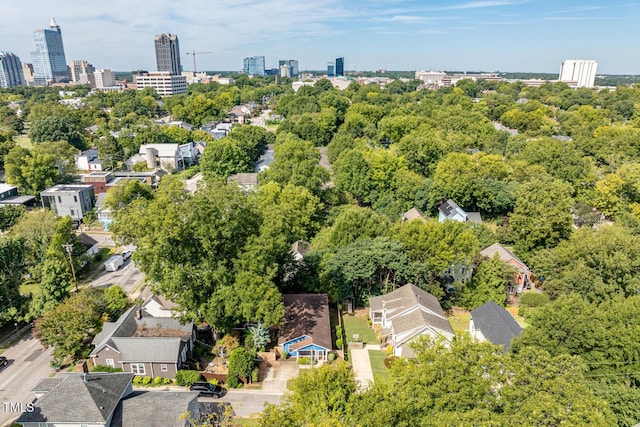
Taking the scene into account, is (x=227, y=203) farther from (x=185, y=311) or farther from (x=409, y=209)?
(x=409, y=209)

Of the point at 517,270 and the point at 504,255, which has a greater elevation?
the point at 504,255

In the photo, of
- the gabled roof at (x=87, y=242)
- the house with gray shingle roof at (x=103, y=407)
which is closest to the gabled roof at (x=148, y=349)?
the house with gray shingle roof at (x=103, y=407)

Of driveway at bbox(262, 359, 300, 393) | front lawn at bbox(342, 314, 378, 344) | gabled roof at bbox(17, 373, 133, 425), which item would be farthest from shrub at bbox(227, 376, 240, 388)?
front lawn at bbox(342, 314, 378, 344)

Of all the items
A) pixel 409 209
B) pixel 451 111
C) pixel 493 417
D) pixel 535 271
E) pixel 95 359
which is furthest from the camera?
pixel 451 111

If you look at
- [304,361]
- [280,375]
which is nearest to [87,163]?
[280,375]

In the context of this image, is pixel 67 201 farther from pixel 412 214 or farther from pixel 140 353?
pixel 412 214

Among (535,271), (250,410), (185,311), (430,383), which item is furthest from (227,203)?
(535,271)
